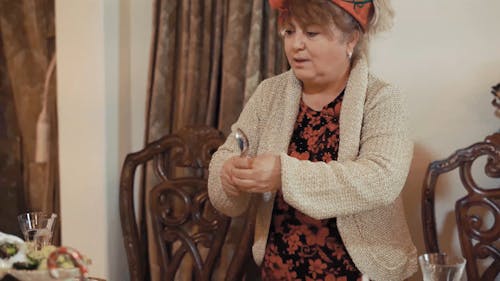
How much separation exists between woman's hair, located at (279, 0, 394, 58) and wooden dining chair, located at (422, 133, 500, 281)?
42cm

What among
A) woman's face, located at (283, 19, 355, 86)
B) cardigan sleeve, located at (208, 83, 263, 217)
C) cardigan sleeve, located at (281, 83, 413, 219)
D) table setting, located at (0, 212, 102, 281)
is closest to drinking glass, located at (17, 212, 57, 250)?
table setting, located at (0, 212, 102, 281)

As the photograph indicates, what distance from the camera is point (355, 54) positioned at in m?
1.37

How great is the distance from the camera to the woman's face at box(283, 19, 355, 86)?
4.19 ft

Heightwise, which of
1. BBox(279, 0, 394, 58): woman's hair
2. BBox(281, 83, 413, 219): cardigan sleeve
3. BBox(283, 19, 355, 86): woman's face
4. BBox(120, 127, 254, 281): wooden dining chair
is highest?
BBox(279, 0, 394, 58): woman's hair

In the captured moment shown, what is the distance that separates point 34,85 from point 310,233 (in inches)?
66.5

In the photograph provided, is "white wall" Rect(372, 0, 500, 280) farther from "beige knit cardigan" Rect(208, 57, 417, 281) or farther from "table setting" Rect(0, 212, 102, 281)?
"table setting" Rect(0, 212, 102, 281)

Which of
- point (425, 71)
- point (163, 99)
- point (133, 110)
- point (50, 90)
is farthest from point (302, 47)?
point (50, 90)

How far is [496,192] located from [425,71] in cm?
40

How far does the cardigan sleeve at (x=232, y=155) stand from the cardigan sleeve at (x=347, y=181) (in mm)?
237

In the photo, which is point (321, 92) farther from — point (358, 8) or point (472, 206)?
point (472, 206)

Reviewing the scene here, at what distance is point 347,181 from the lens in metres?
1.18

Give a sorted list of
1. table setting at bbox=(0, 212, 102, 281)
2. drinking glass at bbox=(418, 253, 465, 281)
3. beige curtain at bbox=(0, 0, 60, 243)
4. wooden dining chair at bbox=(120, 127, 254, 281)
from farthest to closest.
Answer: beige curtain at bbox=(0, 0, 60, 243) → wooden dining chair at bbox=(120, 127, 254, 281) → drinking glass at bbox=(418, 253, 465, 281) → table setting at bbox=(0, 212, 102, 281)

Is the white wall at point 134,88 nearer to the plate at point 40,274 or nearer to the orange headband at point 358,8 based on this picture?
the orange headband at point 358,8

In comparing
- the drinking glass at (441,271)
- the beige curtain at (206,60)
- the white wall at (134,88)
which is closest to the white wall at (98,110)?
the white wall at (134,88)
